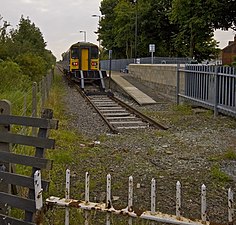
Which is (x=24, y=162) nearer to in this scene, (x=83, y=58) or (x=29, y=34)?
(x=83, y=58)

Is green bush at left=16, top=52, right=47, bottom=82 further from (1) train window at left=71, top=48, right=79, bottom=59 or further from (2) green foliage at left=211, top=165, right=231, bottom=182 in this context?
(2) green foliage at left=211, top=165, right=231, bottom=182

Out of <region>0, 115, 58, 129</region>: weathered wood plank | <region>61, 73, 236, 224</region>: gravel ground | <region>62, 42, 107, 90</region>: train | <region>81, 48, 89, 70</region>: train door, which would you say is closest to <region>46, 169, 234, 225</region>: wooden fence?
<region>61, 73, 236, 224</region>: gravel ground

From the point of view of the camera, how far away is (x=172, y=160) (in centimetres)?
757

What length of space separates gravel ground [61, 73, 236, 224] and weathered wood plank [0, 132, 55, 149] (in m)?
0.97

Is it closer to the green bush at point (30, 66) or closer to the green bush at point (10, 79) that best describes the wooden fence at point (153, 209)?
the green bush at point (10, 79)

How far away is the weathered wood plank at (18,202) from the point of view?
3.71 m

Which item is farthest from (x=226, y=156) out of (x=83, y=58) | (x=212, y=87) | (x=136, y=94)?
(x=83, y=58)

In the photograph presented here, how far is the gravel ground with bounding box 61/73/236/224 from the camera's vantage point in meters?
5.39

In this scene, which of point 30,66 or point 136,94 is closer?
point 136,94

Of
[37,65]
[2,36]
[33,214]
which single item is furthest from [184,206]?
[2,36]

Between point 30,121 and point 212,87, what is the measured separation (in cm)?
1039

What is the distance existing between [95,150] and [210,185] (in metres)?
2.98

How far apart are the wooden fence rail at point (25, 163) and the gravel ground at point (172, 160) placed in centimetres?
93

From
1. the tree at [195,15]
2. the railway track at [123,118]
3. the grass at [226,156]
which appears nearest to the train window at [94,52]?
the tree at [195,15]
